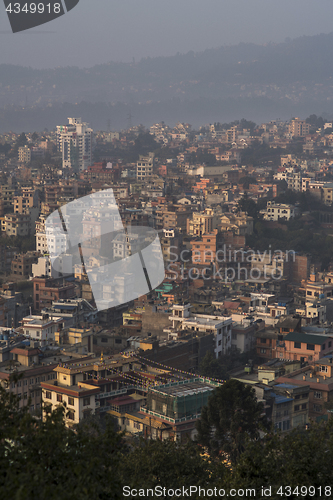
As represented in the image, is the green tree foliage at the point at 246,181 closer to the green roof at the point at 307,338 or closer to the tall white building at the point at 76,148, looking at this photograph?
the tall white building at the point at 76,148

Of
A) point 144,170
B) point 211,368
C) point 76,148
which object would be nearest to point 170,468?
point 211,368

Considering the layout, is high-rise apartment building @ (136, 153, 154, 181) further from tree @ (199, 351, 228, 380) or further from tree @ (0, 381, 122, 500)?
tree @ (0, 381, 122, 500)

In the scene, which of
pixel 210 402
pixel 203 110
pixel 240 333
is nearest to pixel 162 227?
pixel 240 333

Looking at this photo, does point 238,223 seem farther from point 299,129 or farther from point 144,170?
point 299,129

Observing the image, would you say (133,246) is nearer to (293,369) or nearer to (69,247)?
(69,247)

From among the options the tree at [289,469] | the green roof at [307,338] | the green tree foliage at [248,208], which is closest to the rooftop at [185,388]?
the green roof at [307,338]
